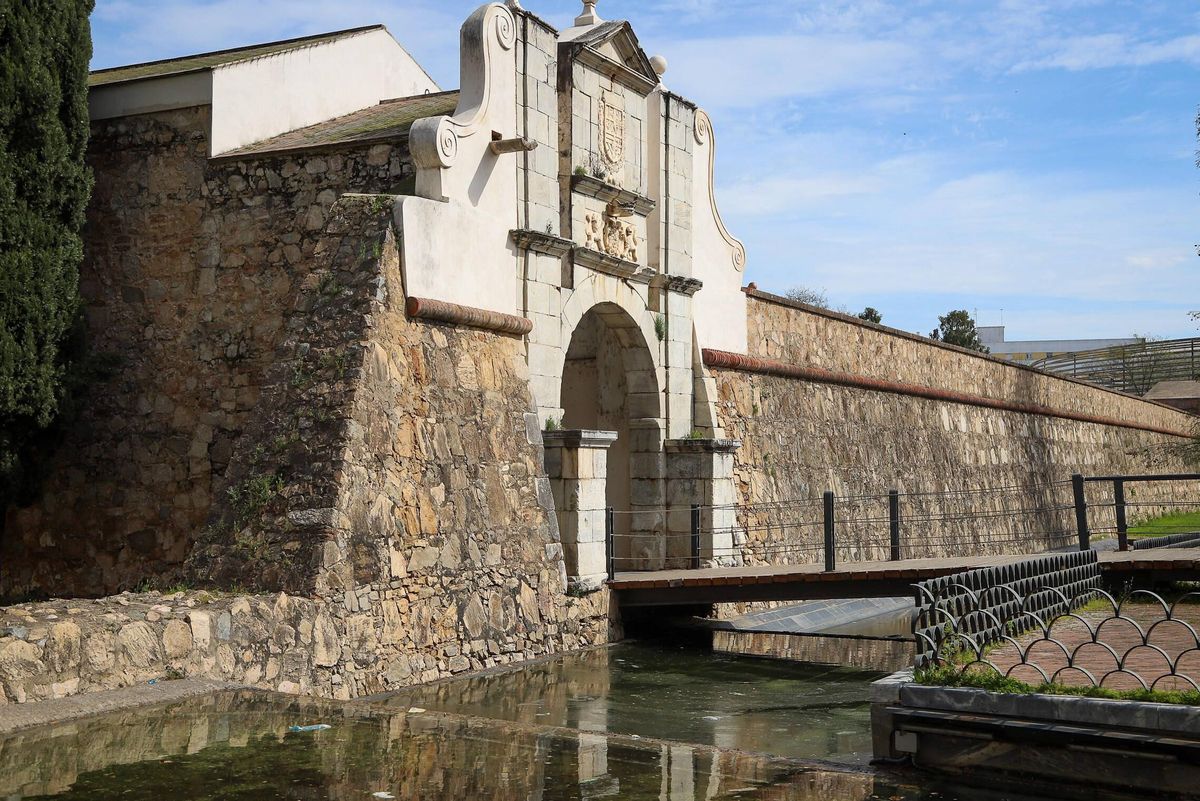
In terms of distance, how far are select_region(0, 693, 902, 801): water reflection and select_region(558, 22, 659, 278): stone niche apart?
7.13 meters

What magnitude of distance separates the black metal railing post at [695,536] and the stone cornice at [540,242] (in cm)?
343

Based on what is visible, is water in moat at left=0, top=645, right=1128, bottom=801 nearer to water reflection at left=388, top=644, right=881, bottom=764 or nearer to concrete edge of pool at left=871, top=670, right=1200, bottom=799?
water reflection at left=388, top=644, right=881, bottom=764

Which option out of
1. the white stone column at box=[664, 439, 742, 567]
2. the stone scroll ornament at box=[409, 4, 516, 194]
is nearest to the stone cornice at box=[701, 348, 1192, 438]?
the white stone column at box=[664, 439, 742, 567]

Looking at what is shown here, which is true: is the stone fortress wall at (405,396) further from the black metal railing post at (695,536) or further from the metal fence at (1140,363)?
the metal fence at (1140,363)

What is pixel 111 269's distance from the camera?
39.5 feet

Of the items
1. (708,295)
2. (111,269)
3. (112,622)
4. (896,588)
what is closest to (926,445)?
(708,295)

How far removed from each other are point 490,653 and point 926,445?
41.7 feet

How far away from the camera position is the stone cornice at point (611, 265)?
41.4 feet

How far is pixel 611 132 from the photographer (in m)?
13.4

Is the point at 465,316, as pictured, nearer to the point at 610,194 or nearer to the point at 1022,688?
the point at 610,194

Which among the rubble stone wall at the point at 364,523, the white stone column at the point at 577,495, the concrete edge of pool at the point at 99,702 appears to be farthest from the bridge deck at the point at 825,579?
the concrete edge of pool at the point at 99,702

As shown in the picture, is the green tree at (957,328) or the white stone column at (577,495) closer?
the white stone column at (577,495)

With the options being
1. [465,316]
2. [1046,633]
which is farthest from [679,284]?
[1046,633]

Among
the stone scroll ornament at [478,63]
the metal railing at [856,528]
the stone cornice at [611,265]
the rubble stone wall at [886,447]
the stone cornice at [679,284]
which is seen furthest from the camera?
the rubble stone wall at [886,447]
